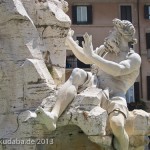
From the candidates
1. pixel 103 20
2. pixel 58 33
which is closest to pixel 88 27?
pixel 103 20

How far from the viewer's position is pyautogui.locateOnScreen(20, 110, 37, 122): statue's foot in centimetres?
761

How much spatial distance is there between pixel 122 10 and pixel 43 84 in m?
27.6

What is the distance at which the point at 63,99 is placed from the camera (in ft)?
24.4

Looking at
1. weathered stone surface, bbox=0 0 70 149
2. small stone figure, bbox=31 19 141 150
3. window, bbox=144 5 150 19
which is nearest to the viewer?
small stone figure, bbox=31 19 141 150

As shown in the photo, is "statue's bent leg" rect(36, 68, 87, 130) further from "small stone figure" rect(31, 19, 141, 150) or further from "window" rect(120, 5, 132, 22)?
"window" rect(120, 5, 132, 22)

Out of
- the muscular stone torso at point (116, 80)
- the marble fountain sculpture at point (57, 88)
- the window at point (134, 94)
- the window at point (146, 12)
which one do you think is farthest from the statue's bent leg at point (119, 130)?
the window at point (146, 12)

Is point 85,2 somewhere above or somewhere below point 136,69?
above

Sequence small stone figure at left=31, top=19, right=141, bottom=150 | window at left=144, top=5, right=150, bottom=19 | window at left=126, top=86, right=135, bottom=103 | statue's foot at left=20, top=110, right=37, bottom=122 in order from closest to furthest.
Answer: small stone figure at left=31, top=19, right=141, bottom=150 → statue's foot at left=20, top=110, right=37, bottom=122 → window at left=126, top=86, right=135, bottom=103 → window at left=144, top=5, right=150, bottom=19

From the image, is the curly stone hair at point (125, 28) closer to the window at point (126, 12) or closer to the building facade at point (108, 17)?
the building facade at point (108, 17)

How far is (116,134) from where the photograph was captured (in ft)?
24.7

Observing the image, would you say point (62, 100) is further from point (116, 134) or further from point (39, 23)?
point (39, 23)

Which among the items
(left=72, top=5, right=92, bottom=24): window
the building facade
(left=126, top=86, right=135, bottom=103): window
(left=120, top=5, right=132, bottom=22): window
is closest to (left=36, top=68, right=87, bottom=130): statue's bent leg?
(left=126, top=86, right=135, bottom=103): window

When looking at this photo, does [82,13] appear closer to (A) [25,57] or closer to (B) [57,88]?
(A) [25,57]

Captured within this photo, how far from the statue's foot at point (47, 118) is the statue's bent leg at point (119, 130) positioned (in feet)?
2.83
